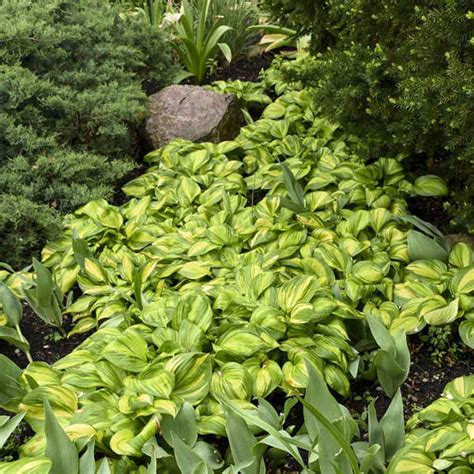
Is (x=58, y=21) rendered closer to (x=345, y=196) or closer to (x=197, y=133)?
(x=197, y=133)

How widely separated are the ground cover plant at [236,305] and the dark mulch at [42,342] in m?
0.12

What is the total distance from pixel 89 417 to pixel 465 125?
1.98 m

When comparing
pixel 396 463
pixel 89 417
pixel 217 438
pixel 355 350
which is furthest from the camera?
pixel 355 350

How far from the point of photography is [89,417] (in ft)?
7.85

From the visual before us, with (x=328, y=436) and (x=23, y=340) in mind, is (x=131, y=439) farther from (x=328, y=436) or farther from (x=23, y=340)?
(x=23, y=340)

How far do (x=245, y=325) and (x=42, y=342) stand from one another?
3.43 feet

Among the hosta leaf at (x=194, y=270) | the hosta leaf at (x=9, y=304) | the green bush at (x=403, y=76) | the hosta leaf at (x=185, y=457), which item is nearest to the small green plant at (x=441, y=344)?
Answer: the green bush at (x=403, y=76)

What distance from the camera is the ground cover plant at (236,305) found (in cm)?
230

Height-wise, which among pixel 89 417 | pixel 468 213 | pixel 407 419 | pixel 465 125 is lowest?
pixel 407 419

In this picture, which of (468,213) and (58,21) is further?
(58,21)

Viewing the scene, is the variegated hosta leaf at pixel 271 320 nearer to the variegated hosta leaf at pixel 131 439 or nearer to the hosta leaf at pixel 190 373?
the hosta leaf at pixel 190 373

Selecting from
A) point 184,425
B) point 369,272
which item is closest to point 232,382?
point 184,425

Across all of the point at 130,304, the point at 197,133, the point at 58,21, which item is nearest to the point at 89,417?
the point at 130,304

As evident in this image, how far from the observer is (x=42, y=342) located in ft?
10.4
